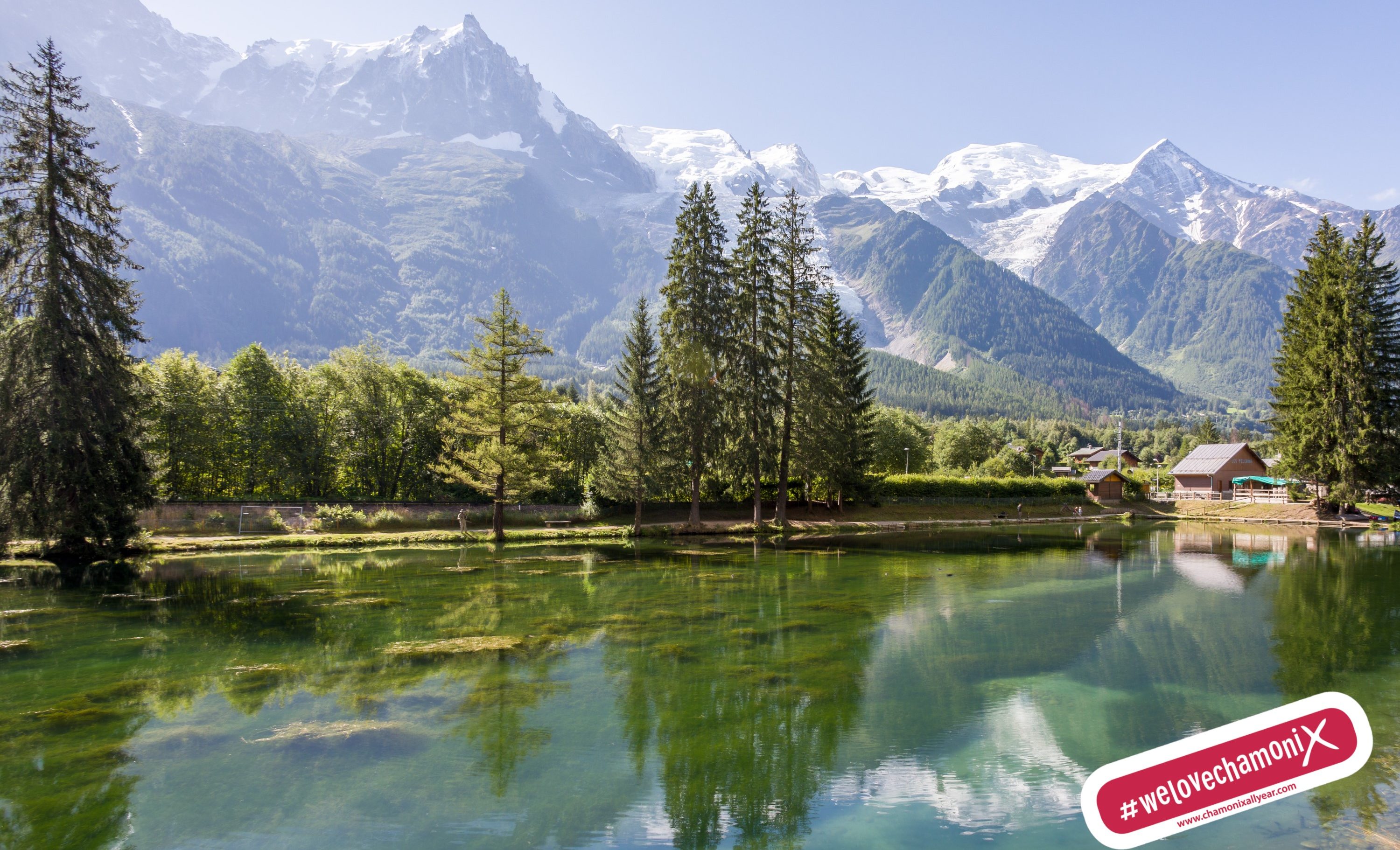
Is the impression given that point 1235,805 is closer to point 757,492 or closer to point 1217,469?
point 757,492

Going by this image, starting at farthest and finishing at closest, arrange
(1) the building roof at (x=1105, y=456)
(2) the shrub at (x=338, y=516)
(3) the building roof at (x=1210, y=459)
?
1. (1) the building roof at (x=1105, y=456)
2. (3) the building roof at (x=1210, y=459)
3. (2) the shrub at (x=338, y=516)

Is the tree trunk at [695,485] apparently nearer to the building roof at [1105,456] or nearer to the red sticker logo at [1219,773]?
the red sticker logo at [1219,773]

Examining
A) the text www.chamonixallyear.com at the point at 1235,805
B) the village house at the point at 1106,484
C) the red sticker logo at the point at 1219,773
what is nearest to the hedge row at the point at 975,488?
the village house at the point at 1106,484

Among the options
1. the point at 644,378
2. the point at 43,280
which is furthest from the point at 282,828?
the point at 644,378

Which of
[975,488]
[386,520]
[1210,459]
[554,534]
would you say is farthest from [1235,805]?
[1210,459]

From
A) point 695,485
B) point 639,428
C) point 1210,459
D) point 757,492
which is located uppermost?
point 639,428

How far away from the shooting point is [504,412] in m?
35.8

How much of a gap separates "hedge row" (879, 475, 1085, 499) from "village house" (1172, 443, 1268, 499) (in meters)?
15.8

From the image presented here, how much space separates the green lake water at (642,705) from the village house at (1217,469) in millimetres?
59382

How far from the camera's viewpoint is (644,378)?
39000mm

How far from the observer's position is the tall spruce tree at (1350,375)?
47.6 m

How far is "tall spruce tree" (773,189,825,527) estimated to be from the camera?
133ft

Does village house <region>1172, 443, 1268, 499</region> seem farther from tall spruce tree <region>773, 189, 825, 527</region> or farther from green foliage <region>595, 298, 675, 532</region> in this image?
green foliage <region>595, 298, 675, 532</region>

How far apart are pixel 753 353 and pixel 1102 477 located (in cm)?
4792
